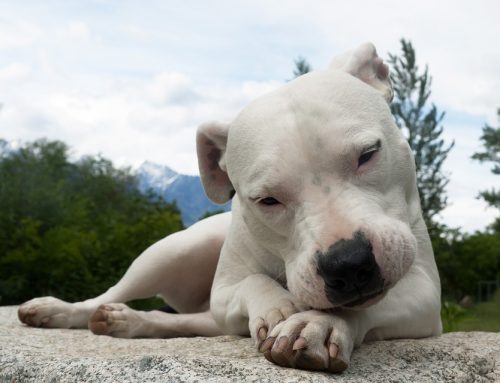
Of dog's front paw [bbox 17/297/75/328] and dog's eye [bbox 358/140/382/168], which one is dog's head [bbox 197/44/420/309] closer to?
dog's eye [bbox 358/140/382/168]

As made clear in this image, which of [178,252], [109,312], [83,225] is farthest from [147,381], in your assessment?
[83,225]

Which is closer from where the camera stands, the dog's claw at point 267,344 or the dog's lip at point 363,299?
the dog's claw at point 267,344

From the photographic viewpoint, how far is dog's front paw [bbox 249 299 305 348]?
293cm

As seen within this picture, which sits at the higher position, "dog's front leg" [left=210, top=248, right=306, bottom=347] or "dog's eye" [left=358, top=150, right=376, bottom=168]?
"dog's eye" [left=358, top=150, right=376, bottom=168]

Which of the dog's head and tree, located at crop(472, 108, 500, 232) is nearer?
the dog's head

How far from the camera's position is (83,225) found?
9609 millimetres

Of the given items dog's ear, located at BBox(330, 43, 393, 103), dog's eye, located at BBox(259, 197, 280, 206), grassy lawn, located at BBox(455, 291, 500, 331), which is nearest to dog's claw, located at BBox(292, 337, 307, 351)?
dog's eye, located at BBox(259, 197, 280, 206)

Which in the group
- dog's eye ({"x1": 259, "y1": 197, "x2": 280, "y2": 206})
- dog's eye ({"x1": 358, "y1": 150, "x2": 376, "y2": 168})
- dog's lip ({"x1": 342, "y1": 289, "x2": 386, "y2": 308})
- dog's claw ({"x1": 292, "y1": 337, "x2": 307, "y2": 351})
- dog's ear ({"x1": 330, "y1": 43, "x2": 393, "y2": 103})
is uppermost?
dog's ear ({"x1": 330, "y1": 43, "x2": 393, "y2": 103})

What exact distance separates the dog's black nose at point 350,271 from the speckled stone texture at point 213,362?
297mm

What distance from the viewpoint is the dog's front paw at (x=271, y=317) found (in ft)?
9.60

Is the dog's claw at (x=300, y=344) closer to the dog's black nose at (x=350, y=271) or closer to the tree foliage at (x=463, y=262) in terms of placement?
the dog's black nose at (x=350, y=271)

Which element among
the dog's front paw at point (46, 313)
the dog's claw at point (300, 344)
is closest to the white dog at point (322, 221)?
the dog's claw at point (300, 344)

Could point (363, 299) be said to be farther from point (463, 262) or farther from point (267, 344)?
point (463, 262)

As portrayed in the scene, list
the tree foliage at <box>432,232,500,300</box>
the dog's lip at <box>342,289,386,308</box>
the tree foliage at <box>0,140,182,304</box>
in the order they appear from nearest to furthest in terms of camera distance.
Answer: the dog's lip at <box>342,289,386,308</box>
the tree foliage at <box>0,140,182,304</box>
the tree foliage at <box>432,232,500,300</box>
